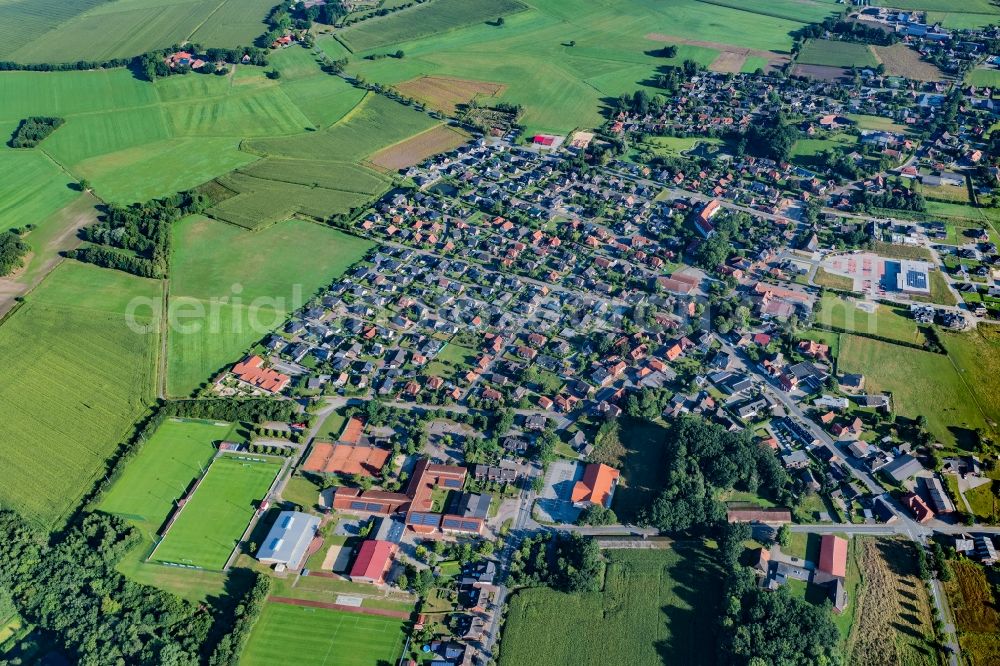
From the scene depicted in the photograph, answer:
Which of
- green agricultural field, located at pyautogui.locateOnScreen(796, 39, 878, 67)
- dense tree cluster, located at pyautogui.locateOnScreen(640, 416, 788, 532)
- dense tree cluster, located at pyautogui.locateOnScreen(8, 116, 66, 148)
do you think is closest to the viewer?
dense tree cluster, located at pyautogui.locateOnScreen(640, 416, 788, 532)

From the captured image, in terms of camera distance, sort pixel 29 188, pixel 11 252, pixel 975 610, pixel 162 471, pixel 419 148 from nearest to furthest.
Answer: pixel 975 610 → pixel 162 471 → pixel 11 252 → pixel 29 188 → pixel 419 148

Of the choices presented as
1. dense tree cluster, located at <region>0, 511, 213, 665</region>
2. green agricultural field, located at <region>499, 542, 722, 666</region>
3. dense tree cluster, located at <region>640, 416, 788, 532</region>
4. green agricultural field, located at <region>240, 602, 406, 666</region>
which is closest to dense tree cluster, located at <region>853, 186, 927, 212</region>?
dense tree cluster, located at <region>640, 416, 788, 532</region>

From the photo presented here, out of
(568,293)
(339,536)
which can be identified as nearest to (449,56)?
(568,293)

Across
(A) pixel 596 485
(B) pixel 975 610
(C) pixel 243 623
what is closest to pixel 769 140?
(A) pixel 596 485

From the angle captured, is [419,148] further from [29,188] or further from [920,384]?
[920,384]

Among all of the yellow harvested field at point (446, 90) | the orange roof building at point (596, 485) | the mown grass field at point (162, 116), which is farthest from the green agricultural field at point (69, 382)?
the yellow harvested field at point (446, 90)

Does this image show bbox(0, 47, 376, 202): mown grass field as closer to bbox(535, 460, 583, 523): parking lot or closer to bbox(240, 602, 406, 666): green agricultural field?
bbox(535, 460, 583, 523): parking lot
